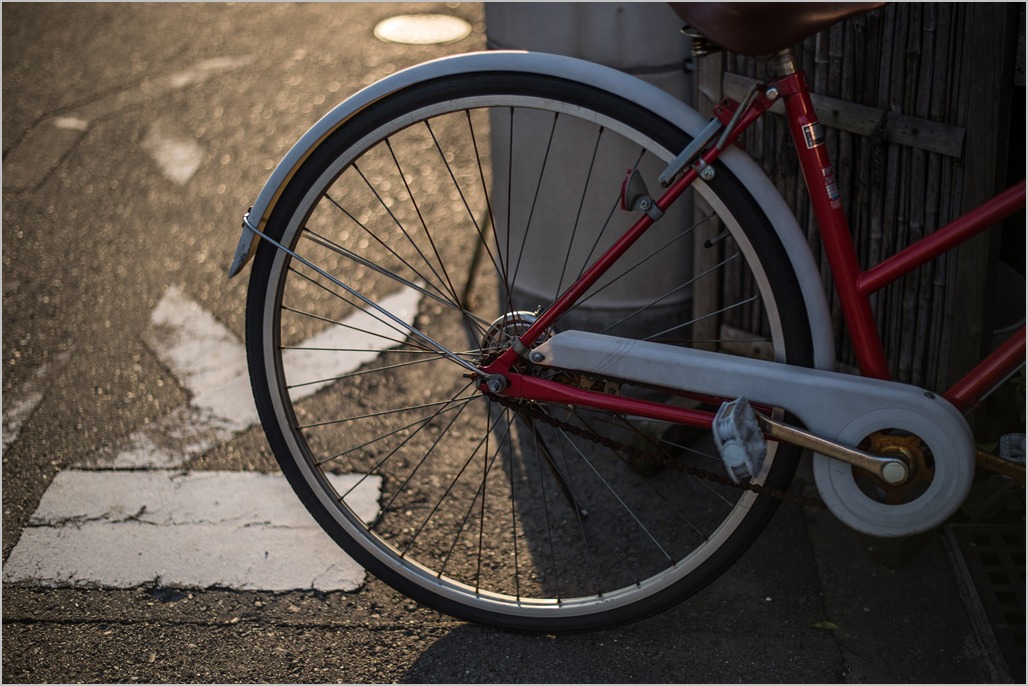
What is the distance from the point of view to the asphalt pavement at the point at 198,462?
2404 mm

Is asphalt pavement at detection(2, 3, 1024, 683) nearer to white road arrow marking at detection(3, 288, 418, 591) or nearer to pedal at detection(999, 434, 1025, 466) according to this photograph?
white road arrow marking at detection(3, 288, 418, 591)

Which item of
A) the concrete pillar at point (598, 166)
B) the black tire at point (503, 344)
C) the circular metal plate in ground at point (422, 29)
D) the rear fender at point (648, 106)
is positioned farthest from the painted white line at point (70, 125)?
the rear fender at point (648, 106)

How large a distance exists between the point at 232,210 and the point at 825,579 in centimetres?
272

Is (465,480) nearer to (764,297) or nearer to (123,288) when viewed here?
(764,297)

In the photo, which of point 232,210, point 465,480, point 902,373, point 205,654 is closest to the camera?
point 205,654

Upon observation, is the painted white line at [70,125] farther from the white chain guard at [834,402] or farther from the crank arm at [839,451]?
the crank arm at [839,451]

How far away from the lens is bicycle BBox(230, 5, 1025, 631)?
6.72ft

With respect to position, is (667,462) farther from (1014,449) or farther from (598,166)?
(598,166)

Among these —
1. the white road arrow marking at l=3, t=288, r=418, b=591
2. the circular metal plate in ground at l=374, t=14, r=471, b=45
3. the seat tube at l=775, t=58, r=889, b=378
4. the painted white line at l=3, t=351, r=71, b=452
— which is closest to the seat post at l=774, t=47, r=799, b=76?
the seat tube at l=775, t=58, r=889, b=378

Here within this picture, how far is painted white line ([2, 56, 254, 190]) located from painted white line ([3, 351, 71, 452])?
127 centimetres

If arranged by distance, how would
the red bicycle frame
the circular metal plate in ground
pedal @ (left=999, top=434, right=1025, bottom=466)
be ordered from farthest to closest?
the circular metal plate in ground
pedal @ (left=999, top=434, right=1025, bottom=466)
the red bicycle frame

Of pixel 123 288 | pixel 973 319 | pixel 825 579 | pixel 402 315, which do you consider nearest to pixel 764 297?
pixel 973 319

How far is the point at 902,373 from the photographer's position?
2674 mm

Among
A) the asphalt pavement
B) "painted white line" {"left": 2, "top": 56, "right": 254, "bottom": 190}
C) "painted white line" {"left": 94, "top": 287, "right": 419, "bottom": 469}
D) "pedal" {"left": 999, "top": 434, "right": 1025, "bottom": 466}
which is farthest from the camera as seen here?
"painted white line" {"left": 2, "top": 56, "right": 254, "bottom": 190}
